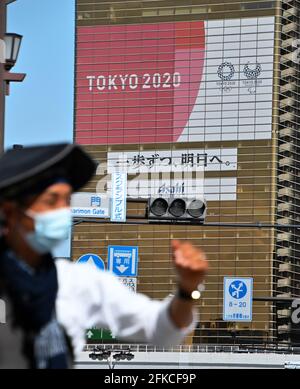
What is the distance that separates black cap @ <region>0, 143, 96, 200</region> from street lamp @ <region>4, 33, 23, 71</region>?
8.76 m

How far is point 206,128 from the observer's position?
396 feet

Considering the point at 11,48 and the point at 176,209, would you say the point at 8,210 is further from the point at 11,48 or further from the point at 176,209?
the point at 176,209

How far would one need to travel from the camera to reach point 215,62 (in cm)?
12612

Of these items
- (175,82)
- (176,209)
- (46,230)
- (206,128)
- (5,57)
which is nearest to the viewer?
(46,230)

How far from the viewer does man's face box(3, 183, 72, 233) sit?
1703 mm

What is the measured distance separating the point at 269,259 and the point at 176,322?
113382mm

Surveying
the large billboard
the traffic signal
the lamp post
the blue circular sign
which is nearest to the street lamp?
the lamp post

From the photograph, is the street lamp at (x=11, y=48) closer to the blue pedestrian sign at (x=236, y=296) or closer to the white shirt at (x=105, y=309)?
the white shirt at (x=105, y=309)

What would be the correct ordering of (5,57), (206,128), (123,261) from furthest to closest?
(206,128) → (123,261) → (5,57)

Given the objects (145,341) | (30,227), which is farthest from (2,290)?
(145,341)

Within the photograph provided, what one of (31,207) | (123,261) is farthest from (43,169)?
(123,261)

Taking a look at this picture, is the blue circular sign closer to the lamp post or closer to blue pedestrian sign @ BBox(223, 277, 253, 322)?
blue pedestrian sign @ BBox(223, 277, 253, 322)

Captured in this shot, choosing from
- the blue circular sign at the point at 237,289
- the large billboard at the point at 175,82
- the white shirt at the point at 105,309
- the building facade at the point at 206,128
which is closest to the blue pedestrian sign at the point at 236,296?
the blue circular sign at the point at 237,289

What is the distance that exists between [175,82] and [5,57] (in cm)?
11886
